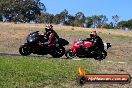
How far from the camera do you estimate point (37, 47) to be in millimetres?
22359

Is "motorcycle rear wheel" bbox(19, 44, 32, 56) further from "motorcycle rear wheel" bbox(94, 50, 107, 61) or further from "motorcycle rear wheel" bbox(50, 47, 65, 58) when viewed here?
"motorcycle rear wheel" bbox(94, 50, 107, 61)

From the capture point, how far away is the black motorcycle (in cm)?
2211

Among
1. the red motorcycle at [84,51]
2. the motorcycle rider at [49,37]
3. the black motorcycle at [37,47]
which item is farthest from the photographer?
the red motorcycle at [84,51]

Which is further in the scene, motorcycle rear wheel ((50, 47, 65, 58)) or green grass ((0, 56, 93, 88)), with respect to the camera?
motorcycle rear wheel ((50, 47, 65, 58))

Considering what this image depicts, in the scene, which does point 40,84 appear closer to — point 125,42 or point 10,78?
point 10,78

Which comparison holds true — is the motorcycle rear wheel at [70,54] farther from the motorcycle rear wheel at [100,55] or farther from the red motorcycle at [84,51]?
the motorcycle rear wheel at [100,55]

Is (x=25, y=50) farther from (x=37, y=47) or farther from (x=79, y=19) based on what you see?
(x=79, y=19)

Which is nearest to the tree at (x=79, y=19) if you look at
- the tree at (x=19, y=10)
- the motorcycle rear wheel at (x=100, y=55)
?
the tree at (x=19, y=10)

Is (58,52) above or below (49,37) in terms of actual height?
below

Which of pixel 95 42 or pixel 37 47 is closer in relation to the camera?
pixel 37 47

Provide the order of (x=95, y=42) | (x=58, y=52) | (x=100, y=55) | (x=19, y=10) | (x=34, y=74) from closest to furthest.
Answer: (x=34, y=74) < (x=58, y=52) < (x=95, y=42) < (x=100, y=55) < (x=19, y=10)

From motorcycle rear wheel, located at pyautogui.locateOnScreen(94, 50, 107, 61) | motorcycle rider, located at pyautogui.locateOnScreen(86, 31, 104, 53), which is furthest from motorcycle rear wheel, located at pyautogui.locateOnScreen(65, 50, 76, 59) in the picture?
motorcycle rear wheel, located at pyautogui.locateOnScreen(94, 50, 107, 61)

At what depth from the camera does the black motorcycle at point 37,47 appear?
22.1 metres

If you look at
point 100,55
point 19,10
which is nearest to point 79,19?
point 19,10
